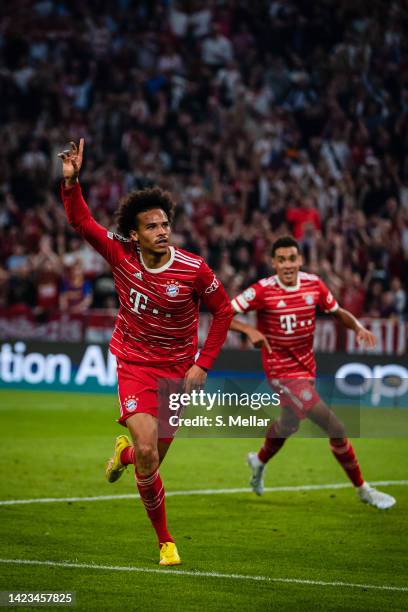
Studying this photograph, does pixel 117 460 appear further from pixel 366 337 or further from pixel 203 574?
pixel 366 337

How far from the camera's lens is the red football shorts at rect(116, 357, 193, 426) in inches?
301

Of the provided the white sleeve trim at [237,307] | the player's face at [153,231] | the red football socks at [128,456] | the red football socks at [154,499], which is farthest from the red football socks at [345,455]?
the player's face at [153,231]

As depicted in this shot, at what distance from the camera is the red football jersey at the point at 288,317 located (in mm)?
10672

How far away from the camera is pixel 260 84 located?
23812 millimetres

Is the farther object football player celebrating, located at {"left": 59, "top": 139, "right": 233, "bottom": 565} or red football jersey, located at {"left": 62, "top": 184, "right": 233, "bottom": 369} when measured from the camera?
red football jersey, located at {"left": 62, "top": 184, "right": 233, "bottom": 369}

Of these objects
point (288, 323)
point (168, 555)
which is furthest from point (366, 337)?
point (168, 555)

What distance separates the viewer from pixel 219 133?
23.9 m

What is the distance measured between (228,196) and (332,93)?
296cm

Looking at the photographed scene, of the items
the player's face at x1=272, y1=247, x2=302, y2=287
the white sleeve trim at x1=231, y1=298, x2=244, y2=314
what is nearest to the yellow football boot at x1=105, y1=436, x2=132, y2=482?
the white sleeve trim at x1=231, y1=298, x2=244, y2=314

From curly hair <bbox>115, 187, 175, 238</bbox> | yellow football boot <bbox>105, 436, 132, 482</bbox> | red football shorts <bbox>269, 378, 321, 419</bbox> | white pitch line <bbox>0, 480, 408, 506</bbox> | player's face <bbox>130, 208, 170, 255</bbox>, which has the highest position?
curly hair <bbox>115, 187, 175, 238</bbox>

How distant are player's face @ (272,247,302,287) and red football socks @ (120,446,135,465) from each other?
10.7ft

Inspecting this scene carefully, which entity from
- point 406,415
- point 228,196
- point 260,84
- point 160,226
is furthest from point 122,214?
point 260,84

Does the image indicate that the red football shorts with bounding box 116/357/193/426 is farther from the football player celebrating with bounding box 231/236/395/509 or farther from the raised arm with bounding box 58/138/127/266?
the football player celebrating with bounding box 231/236/395/509

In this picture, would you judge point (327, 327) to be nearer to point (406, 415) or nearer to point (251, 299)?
point (406, 415)
